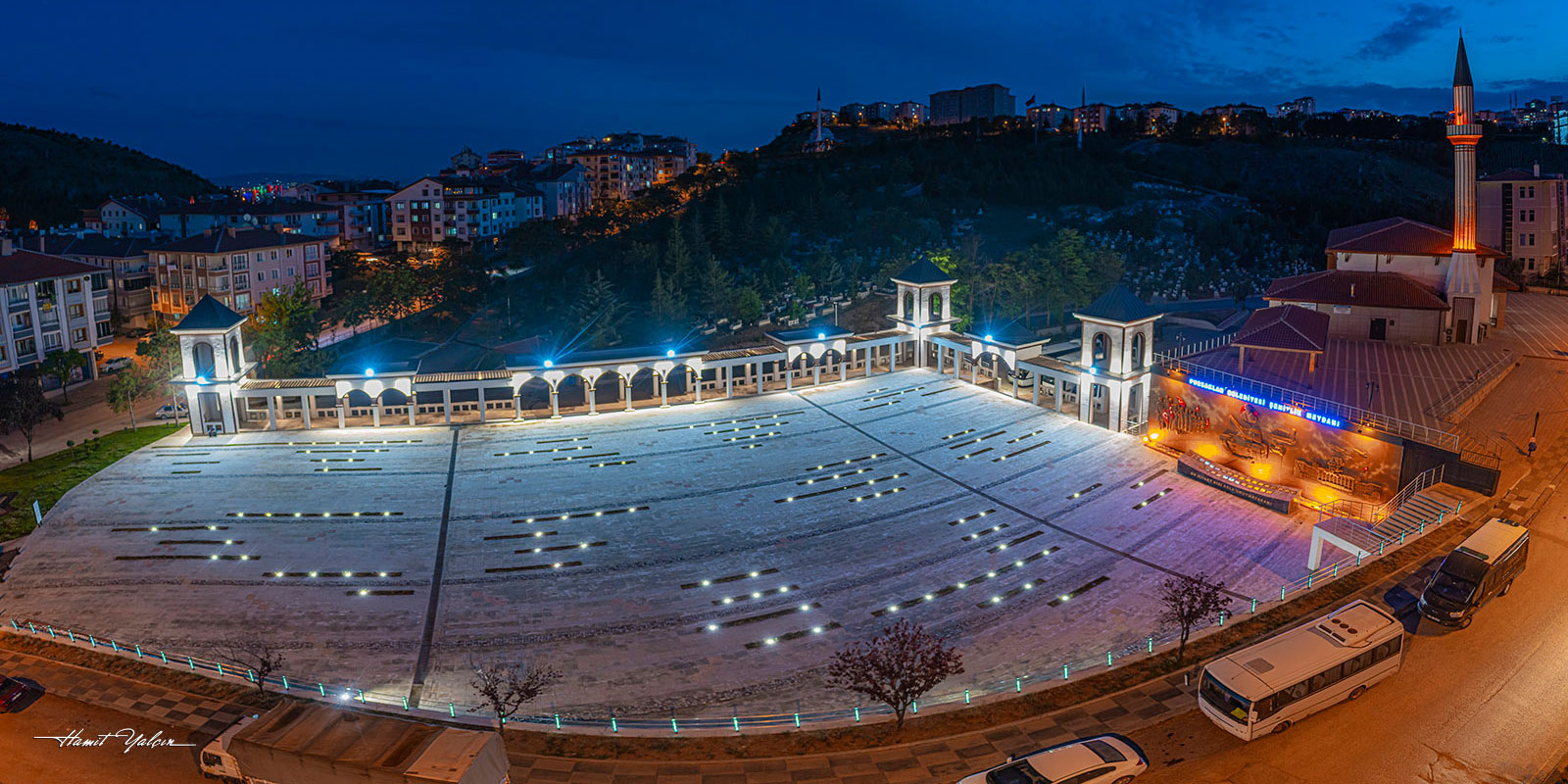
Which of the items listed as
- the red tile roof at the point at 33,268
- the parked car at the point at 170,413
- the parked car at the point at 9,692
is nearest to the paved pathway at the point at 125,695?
the parked car at the point at 9,692

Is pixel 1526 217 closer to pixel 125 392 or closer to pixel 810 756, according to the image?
pixel 810 756

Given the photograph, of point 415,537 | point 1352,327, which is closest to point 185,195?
point 415,537

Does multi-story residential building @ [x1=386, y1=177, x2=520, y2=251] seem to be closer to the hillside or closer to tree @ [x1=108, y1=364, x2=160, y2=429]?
the hillside

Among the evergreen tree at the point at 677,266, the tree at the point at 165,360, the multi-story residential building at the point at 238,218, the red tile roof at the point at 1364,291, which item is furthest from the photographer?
the multi-story residential building at the point at 238,218

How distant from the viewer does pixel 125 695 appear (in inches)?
665

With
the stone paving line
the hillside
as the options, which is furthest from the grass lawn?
the hillside

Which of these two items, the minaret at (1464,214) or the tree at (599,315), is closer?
the minaret at (1464,214)

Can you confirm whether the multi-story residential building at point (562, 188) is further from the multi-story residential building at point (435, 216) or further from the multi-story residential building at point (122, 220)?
the multi-story residential building at point (122, 220)

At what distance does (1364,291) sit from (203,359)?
44834mm

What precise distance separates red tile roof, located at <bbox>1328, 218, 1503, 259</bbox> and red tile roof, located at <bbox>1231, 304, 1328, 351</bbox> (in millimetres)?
6776

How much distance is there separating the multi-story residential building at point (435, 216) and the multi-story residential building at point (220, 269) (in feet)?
83.3

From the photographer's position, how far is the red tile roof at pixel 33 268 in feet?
136

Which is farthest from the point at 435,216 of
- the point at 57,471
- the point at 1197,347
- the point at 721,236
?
the point at 1197,347

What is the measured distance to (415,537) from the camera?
2455 cm
